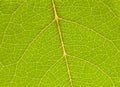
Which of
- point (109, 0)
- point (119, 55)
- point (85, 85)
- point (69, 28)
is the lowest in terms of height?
point (85, 85)

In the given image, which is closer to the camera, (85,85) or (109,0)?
(109,0)

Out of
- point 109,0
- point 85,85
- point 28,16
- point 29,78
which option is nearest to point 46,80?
point 29,78

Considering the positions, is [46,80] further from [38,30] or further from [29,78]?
[38,30]

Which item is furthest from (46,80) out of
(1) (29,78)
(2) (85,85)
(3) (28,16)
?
(3) (28,16)

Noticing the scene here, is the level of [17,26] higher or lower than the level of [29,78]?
higher

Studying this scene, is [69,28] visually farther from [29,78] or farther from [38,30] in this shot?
[29,78]

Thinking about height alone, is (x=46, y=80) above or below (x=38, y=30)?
below
